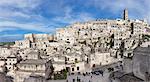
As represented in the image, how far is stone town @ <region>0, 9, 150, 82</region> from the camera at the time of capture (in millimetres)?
29891

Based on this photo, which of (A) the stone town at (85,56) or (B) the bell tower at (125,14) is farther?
(B) the bell tower at (125,14)

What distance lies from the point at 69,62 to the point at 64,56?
7.32 feet

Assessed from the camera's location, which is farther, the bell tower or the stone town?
the bell tower

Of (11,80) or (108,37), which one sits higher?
(108,37)

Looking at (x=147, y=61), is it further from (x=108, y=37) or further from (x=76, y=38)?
(x=76, y=38)

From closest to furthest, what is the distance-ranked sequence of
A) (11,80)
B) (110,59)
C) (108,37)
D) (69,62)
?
(11,80) < (110,59) < (69,62) < (108,37)

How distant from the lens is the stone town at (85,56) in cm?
2989

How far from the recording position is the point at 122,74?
28.8m

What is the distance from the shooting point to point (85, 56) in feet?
200

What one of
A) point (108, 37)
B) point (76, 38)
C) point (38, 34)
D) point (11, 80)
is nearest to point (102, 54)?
point (11, 80)

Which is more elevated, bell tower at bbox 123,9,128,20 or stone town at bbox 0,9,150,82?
bell tower at bbox 123,9,128,20

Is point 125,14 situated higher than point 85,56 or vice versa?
point 125,14

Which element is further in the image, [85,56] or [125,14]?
[125,14]

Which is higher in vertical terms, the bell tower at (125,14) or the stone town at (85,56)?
the bell tower at (125,14)
